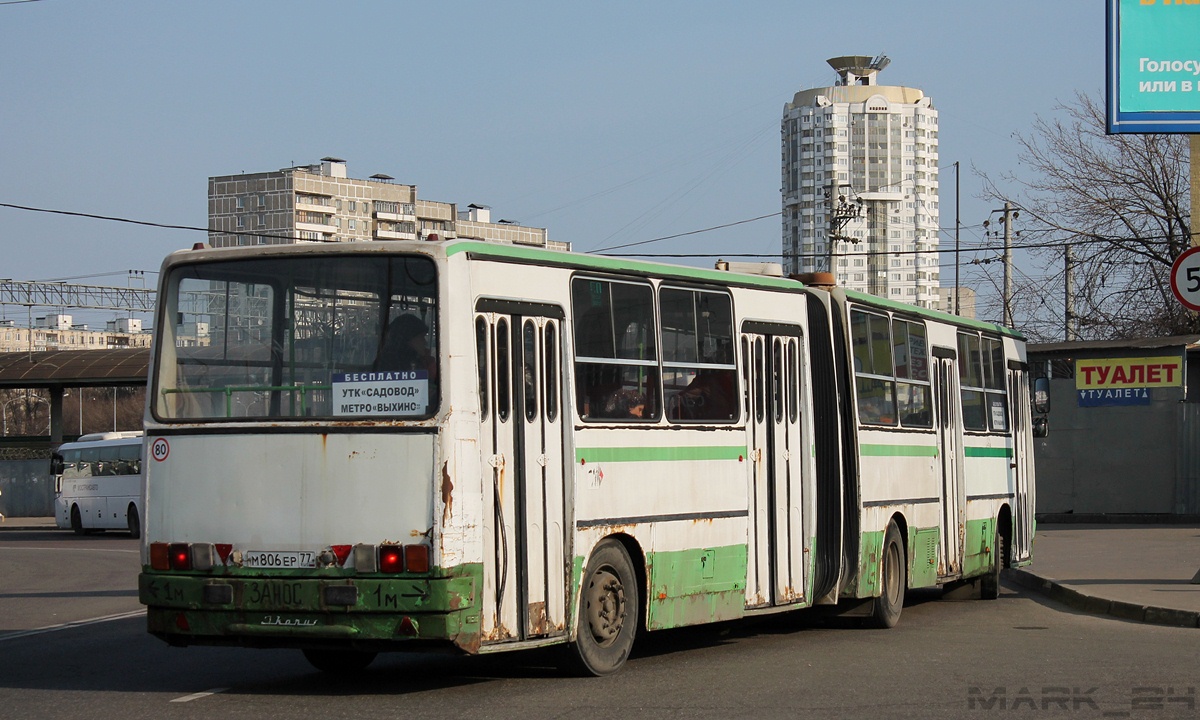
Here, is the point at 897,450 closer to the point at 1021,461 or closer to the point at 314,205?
the point at 1021,461

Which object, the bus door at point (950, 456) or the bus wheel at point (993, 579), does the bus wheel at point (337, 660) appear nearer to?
the bus door at point (950, 456)

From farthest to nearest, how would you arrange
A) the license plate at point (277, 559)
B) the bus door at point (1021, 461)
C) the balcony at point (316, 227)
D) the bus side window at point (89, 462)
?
the balcony at point (316, 227) < the bus side window at point (89, 462) < the bus door at point (1021, 461) < the license plate at point (277, 559)

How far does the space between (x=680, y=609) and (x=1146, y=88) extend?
38.4 ft

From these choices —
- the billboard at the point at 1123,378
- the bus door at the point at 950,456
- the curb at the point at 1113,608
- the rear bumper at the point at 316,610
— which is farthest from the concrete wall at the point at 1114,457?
the rear bumper at the point at 316,610

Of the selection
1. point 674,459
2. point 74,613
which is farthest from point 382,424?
point 74,613

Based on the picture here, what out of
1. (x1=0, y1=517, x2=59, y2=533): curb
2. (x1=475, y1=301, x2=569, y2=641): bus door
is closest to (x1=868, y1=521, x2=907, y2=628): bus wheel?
(x1=475, y1=301, x2=569, y2=641): bus door

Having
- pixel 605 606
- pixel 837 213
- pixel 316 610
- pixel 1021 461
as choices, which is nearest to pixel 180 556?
pixel 316 610

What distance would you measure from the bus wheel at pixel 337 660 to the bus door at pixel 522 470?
188 cm

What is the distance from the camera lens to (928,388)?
15.6 m

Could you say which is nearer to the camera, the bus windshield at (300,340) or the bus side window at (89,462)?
the bus windshield at (300,340)

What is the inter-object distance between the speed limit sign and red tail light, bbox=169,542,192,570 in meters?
11.0

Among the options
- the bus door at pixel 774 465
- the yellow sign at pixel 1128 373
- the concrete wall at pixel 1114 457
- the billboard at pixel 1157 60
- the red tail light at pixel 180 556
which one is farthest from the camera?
the concrete wall at pixel 1114 457

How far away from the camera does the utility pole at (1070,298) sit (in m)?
38.4

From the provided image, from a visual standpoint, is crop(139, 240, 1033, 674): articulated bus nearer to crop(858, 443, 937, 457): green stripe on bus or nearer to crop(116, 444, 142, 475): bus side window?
crop(858, 443, 937, 457): green stripe on bus
